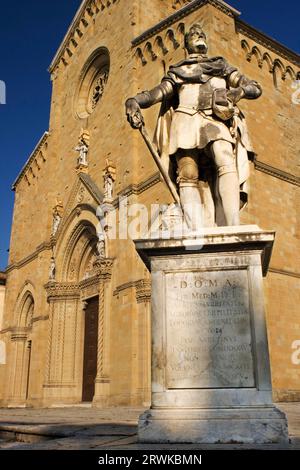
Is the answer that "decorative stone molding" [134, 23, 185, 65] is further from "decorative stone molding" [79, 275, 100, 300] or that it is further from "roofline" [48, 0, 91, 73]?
"decorative stone molding" [79, 275, 100, 300]

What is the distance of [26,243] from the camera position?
23688 millimetres

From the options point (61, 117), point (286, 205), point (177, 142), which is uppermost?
point (61, 117)

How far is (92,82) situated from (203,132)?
58.7ft

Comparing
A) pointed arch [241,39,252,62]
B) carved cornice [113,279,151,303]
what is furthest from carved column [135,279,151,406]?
pointed arch [241,39,252,62]

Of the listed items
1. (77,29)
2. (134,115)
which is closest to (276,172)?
(134,115)

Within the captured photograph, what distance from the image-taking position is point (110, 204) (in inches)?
622

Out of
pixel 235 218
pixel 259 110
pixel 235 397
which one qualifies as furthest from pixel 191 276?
pixel 259 110

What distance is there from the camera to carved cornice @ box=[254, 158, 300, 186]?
13.9 m

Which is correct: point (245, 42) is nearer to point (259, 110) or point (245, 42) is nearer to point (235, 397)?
point (259, 110)

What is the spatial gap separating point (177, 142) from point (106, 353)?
10988 mm

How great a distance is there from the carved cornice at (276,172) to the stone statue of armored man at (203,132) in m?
9.31

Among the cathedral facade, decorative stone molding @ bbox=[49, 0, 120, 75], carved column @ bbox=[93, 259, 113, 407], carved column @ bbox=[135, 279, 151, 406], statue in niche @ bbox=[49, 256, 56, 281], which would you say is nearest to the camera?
carved column @ bbox=[135, 279, 151, 406]

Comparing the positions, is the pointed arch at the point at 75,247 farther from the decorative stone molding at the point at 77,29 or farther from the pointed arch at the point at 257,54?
the decorative stone molding at the point at 77,29
